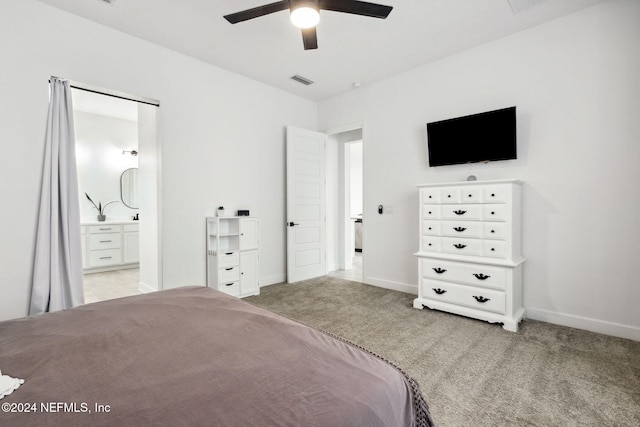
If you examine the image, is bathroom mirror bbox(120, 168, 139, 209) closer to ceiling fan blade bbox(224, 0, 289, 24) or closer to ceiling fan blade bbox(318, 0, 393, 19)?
ceiling fan blade bbox(224, 0, 289, 24)

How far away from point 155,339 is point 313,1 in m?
2.22

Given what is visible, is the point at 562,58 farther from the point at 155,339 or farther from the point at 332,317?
the point at 155,339

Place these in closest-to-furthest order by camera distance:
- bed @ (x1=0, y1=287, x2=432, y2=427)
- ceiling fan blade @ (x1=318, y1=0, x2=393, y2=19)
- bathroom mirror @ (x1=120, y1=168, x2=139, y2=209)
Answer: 1. bed @ (x1=0, y1=287, x2=432, y2=427)
2. ceiling fan blade @ (x1=318, y1=0, x2=393, y2=19)
3. bathroom mirror @ (x1=120, y1=168, x2=139, y2=209)

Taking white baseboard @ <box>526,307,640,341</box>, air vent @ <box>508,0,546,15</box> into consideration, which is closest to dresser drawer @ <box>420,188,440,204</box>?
white baseboard @ <box>526,307,640,341</box>

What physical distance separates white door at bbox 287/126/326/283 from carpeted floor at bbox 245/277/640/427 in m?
1.22

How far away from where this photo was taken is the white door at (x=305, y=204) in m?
4.61

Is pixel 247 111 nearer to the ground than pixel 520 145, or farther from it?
farther from it

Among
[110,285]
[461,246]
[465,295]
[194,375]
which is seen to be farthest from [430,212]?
[110,285]

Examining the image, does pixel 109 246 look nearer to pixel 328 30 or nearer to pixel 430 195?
pixel 328 30

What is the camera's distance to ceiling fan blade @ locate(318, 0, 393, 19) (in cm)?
209

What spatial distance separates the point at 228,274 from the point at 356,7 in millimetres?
3088

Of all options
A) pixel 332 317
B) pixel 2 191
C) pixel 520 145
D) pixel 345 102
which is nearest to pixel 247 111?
pixel 345 102

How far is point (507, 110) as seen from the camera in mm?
3096

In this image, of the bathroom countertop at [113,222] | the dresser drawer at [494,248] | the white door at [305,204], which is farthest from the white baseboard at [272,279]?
the bathroom countertop at [113,222]
